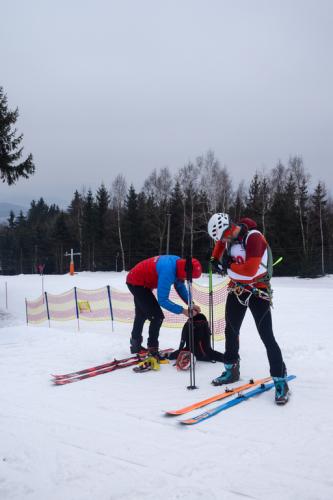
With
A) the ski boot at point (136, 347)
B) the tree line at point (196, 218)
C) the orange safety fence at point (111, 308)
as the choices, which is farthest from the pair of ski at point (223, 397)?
the tree line at point (196, 218)

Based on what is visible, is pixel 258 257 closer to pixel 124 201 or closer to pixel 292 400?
pixel 292 400

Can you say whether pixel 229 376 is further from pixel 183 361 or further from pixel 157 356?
pixel 157 356

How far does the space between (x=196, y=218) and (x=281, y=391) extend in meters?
34.4

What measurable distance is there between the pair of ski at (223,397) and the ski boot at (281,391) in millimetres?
304

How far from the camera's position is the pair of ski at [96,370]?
5.29 m

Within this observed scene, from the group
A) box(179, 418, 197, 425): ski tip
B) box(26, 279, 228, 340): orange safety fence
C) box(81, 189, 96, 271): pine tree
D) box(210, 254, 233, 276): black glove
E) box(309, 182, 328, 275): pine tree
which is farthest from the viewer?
box(81, 189, 96, 271): pine tree

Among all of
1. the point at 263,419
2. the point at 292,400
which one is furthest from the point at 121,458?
the point at 292,400

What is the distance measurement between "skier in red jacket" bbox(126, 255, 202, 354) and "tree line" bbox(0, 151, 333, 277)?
24.2 metres

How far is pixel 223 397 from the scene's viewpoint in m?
4.35

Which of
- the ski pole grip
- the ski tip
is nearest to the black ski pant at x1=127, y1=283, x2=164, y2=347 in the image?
the ski pole grip

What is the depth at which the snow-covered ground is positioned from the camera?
8.91ft

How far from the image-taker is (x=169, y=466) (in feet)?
9.78

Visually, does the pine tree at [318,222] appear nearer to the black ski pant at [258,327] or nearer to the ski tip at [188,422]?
the black ski pant at [258,327]

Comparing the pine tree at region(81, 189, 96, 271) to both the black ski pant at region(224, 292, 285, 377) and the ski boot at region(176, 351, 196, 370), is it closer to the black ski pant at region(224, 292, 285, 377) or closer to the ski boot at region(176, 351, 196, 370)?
the ski boot at region(176, 351, 196, 370)
